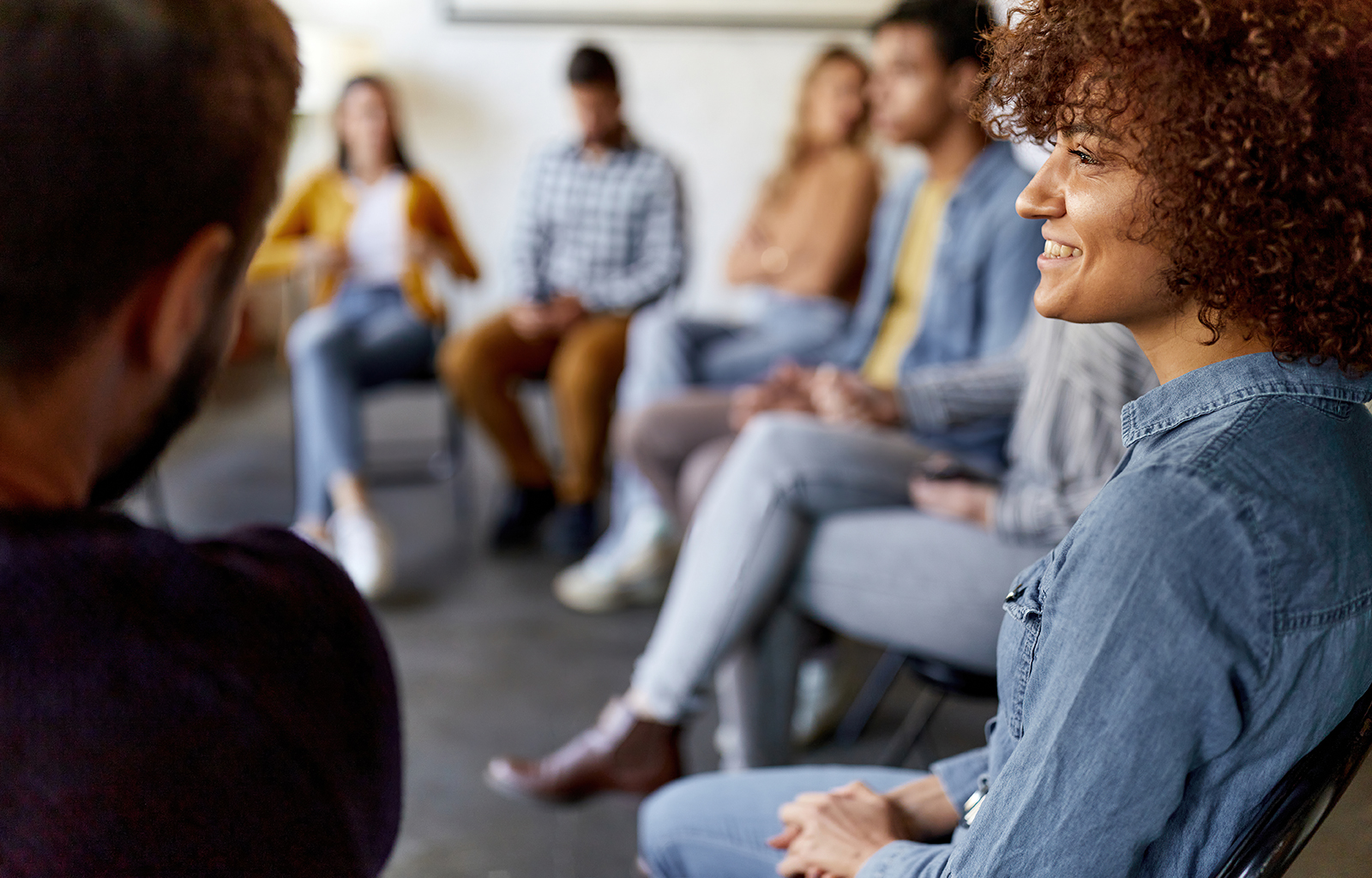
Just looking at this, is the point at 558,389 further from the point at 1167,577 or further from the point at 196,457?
the point at 1167,577

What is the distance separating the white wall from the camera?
16.0 feet

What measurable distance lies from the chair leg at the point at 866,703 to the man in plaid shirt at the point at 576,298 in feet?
3.42

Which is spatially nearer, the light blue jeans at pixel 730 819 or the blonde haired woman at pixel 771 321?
the light blue jeans at pixel 730 819

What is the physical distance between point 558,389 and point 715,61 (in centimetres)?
259

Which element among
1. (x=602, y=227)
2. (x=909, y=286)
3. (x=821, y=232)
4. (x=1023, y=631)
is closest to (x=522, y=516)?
(x=602, y=227)

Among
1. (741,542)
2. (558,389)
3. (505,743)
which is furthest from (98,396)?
(558,389)

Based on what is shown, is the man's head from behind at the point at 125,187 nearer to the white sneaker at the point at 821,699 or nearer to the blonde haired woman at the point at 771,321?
the white sneaker at the point at 821,699

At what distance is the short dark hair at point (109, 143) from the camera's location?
0.40 meters

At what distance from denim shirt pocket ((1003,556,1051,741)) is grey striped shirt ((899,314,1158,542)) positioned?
494 millimetres

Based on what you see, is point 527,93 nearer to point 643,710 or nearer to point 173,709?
point 643,710

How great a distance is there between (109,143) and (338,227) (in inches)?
122

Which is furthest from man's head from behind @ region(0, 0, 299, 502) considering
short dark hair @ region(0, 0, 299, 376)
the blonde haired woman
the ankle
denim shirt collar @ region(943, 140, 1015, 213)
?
the blonde haired woman

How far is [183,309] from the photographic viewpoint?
481 millimetres

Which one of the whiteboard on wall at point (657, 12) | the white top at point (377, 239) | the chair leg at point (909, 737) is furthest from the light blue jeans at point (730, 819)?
the whiteboard on wall at point (657, 12)
